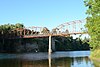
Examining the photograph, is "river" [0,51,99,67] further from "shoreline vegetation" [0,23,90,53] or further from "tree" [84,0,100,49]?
"shoreline vegetation" [0,23,90,53]

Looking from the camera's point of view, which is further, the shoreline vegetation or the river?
the shoreline vegetation

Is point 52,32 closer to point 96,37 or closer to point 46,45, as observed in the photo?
point 46,45

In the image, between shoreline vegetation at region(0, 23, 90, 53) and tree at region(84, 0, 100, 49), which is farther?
shoreline vegetation at region(0, 23, 90, 53)

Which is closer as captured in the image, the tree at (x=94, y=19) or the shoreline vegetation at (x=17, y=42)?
the tree at (x=94, y=19)

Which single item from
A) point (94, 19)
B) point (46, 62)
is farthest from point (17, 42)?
point (94, 19)

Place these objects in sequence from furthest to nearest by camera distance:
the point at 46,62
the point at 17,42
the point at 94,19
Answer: the point at 17,42 < the point at 46,62 < the point at 94,19

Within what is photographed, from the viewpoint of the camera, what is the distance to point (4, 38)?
166250mm

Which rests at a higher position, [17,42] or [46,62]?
[17,42]

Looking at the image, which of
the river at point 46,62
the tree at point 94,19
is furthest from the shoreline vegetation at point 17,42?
the tree at point 94,19

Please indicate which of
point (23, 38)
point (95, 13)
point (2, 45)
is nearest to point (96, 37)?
point (95, 13)

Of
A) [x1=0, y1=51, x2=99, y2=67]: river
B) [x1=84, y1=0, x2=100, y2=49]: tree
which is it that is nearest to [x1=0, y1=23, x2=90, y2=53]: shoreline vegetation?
[x1=0, y1=51, x2=99, y2=67]: river

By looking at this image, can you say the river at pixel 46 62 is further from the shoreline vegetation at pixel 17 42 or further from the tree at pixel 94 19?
the shoreline vegetation at pixel 17 42

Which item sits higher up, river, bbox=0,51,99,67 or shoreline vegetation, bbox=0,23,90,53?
shoreline vegetation, bbox=0,23,90,53

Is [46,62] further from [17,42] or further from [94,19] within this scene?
[17,42]
